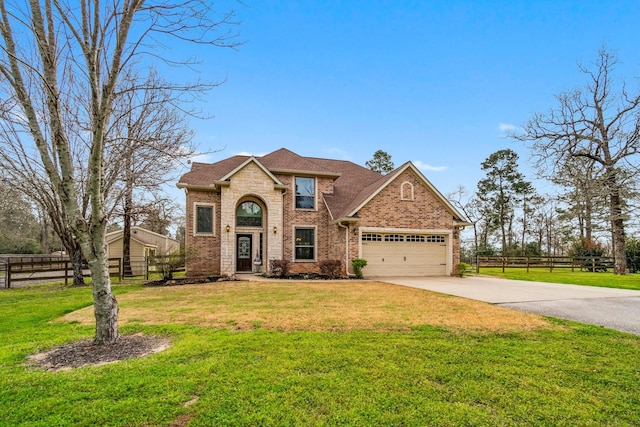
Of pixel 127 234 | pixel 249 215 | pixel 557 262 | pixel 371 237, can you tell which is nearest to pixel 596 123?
pixel 557 262

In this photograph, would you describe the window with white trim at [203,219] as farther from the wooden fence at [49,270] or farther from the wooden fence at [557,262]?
the wooden fence at [557,262]

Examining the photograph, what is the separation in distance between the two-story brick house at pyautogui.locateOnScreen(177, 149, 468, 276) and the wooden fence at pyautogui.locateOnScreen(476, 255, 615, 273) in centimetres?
790

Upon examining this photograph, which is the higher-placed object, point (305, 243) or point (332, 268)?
point (305, 243)

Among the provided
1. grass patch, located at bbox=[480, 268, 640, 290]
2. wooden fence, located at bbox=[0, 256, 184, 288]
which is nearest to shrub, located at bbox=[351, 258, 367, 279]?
grass patch, located at bbox=[480, 268, 640, 290]

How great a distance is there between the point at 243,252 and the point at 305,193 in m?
4.61

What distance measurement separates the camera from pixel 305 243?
18266 millimetres

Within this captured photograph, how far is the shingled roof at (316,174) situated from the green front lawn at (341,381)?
11.3m

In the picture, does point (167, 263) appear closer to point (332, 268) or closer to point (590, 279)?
point (332, 268)

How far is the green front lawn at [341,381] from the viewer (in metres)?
3.04

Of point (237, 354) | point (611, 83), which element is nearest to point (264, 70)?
point (237, 354)

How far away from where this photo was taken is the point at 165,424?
9.53 feet

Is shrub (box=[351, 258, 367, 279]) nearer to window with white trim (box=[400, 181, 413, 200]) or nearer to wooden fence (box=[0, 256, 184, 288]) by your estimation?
window with white trim (box=[400, 181, 413, 200])

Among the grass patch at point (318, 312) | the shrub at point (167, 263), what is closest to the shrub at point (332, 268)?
the grass patch at point (318, 312)

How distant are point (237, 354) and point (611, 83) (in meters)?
26.0
